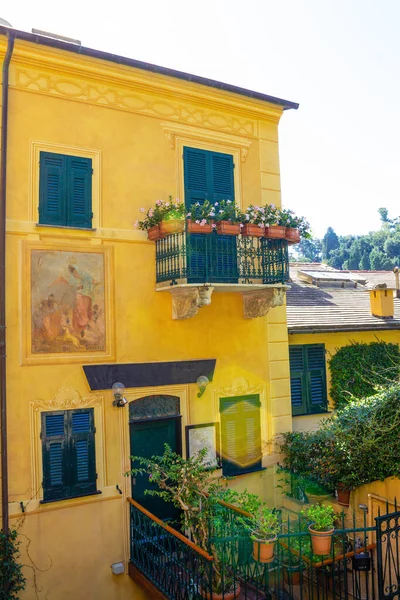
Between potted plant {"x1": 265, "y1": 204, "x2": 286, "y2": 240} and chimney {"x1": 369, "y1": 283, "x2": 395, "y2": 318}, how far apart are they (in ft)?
17.1

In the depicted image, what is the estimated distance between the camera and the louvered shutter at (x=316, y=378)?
1193 cm

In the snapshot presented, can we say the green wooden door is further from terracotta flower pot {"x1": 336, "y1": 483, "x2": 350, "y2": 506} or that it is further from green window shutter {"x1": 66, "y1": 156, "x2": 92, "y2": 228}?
green window shutter {"x1": 66, "y1": 156, "x2": 92, "y2": 228}

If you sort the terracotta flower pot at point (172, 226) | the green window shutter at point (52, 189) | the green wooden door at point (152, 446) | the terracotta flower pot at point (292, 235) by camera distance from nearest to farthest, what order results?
the green window shutter at point (52, 189)
the terracotta flower pot at point (172, 226)
the green wooden door at point (152, 446)
the terracotta flower pot at point (292, 235)

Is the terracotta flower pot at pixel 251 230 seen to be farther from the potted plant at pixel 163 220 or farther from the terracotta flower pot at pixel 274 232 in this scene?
the potted plant at pixel 163 220

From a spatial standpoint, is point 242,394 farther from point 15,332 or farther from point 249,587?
point 15,332

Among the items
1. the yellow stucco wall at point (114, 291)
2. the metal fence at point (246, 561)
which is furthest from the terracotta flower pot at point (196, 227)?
the metal fence at point (246, 561)

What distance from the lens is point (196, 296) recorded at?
9016mm

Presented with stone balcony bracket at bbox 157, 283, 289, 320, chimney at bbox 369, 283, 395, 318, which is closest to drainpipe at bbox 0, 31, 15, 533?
stone balcony bracket at bbox 157, 283, 289, 320

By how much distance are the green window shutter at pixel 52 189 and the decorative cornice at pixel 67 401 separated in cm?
287

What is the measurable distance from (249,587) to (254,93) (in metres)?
9.08

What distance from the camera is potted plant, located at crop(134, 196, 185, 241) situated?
29.1 feet

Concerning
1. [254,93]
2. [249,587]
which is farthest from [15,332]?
[254,93]

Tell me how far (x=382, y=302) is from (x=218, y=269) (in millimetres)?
5913

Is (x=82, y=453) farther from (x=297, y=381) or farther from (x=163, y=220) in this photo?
(x=297, y=381)
